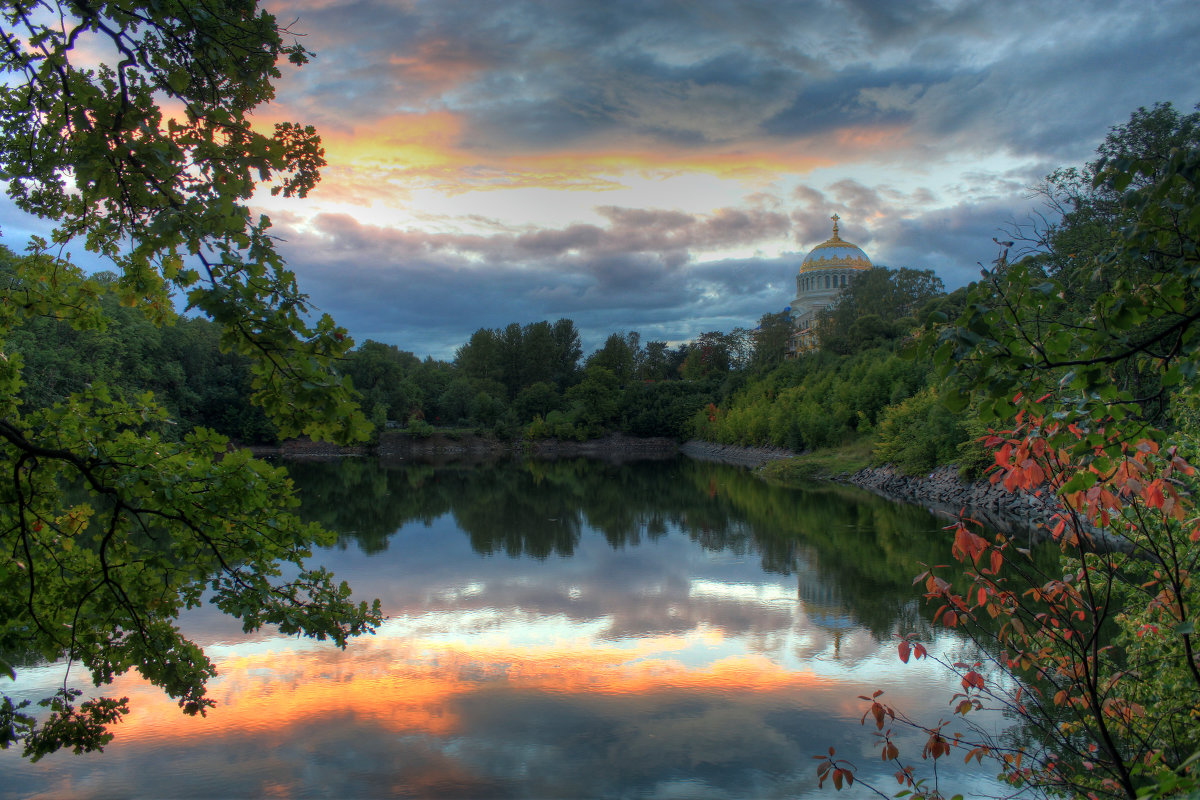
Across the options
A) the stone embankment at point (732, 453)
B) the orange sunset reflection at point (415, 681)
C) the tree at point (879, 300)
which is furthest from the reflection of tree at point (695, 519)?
the tree at point (879, 300)

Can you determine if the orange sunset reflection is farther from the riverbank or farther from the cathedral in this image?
the cathedral

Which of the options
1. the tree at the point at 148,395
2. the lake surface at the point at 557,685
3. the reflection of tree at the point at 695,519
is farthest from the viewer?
the reflection of tree at the point at 695,519

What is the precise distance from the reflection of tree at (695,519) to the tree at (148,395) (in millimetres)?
8472

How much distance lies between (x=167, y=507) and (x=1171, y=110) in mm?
24267

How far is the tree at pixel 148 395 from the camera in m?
2.81

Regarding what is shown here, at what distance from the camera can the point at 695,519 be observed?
805 inches

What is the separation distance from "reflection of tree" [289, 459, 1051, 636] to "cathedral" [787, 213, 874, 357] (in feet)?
135

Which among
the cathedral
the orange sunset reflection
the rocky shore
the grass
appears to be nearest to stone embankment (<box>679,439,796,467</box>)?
the rocky shore

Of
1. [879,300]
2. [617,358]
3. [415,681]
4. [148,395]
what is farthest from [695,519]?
[617,358]

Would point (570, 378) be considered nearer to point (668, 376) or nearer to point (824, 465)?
point (668, 376)

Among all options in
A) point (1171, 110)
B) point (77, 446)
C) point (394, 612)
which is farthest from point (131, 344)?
point (1171, 110)

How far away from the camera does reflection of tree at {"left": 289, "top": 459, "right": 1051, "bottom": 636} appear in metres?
12.5

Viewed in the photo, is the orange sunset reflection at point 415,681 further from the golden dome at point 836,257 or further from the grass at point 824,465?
the golden dome at point 836,257

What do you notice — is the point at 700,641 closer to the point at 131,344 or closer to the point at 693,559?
the point at 693,559
